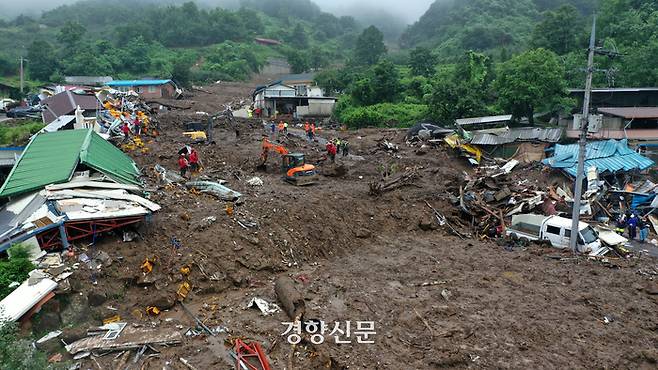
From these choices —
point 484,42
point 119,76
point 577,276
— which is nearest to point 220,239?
point 577,276

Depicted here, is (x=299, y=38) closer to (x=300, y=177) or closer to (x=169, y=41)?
(x=169, y=41)

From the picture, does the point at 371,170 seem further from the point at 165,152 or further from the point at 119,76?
the point at 119,76

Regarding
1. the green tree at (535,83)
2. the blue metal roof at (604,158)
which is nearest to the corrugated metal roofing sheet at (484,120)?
the green tree at (535,83)

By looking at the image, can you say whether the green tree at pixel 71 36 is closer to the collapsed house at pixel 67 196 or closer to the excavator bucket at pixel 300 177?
the collapsed house at pixel 67 196

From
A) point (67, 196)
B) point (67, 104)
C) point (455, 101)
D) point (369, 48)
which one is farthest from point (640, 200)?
point (369, 48)

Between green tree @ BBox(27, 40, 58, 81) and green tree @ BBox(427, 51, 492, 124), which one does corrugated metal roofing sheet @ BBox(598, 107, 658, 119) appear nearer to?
green tree @ BBox(427, 51, 492, 124)

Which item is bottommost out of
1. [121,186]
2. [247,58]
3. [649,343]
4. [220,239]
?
[649,343]

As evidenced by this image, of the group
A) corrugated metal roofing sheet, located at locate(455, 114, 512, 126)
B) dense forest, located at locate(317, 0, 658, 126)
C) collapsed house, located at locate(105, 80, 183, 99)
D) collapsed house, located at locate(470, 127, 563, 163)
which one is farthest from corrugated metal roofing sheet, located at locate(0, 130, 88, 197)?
collapsed house, located at locate(105, 80, 183, 99)

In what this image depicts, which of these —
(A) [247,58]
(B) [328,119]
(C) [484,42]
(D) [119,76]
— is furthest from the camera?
(A) [247,58]
